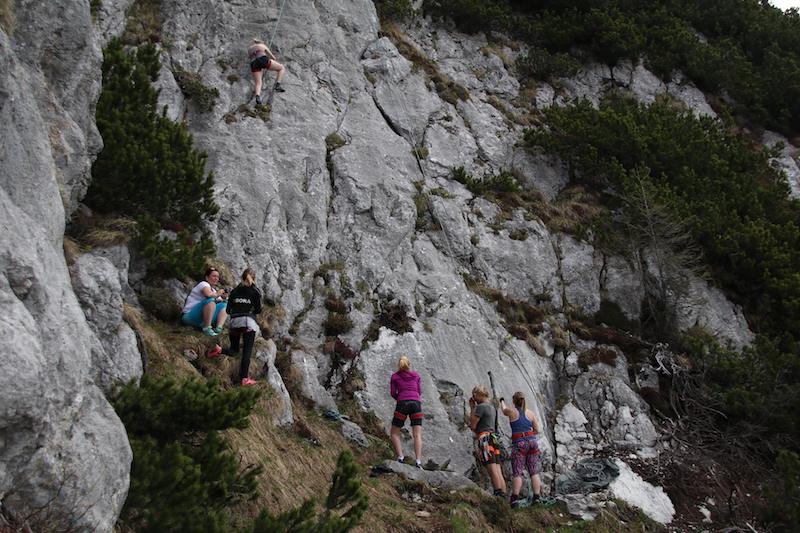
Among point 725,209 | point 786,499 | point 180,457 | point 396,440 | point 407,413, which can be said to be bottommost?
point 396,440

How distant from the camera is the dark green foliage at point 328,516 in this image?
5.33m

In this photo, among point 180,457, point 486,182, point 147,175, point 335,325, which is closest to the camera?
point 180,457

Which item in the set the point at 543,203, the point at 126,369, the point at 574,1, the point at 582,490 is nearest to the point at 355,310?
the point at 582,490

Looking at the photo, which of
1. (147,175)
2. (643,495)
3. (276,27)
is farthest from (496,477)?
(276,27)

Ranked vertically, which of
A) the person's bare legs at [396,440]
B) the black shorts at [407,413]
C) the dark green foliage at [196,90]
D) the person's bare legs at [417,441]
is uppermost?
the dark green foliage at [196,90]

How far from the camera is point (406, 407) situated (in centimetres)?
1026

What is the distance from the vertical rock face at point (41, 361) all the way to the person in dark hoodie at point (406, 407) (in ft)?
17.3

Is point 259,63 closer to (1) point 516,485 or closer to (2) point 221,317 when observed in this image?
(2) point 221,317

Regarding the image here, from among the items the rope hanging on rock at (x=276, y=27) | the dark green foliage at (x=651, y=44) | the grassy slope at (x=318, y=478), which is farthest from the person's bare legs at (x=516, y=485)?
the dark green foliage at (x=651, y=44)

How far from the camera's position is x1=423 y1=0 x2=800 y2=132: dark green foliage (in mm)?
24234

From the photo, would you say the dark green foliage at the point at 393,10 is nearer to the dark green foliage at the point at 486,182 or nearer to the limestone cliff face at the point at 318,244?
the limestone cliff face at the point at 318,244

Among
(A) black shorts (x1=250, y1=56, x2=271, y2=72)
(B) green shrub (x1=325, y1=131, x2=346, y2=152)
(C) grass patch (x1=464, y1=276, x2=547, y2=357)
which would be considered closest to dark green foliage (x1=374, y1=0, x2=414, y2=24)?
(A) black shorts (x1=250, y1=56, x2=271, y2=72)

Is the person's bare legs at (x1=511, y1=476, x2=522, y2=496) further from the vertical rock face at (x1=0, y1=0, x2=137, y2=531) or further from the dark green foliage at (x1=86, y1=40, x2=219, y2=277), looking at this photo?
the vertical rock face at (x1=0, y1=0, x2=137, y2=531)

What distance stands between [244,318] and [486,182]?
9905 mm
